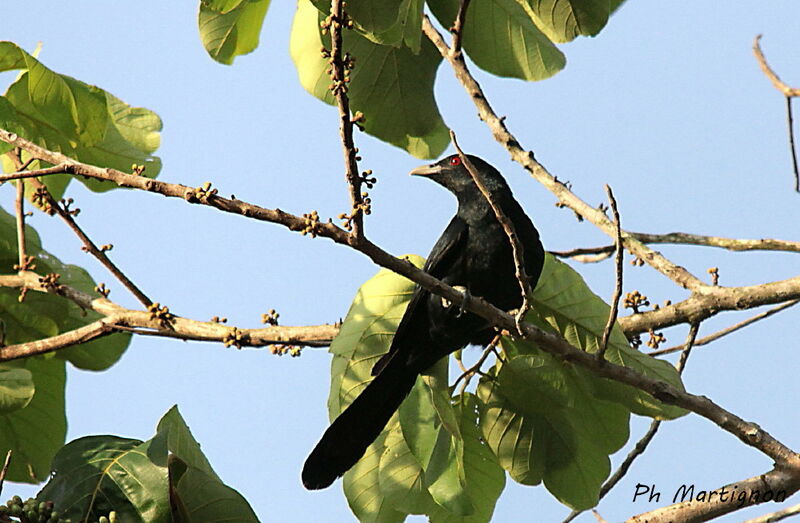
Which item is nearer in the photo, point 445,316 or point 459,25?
point 459,25

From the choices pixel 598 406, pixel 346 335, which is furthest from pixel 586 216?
pixel 346 335

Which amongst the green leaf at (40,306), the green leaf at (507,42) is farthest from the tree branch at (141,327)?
the green leaf at (507,42)

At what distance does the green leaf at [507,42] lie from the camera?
12.2ft

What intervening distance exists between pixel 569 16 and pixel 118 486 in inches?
86.5

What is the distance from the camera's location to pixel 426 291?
351 cm

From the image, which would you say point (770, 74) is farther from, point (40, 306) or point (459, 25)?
point (40, 306)

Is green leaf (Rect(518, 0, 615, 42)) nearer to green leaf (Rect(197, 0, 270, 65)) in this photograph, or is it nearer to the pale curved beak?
green leaf (Rect(197, 0, 270, 65))

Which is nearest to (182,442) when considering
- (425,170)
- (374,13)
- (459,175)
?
(374,13)

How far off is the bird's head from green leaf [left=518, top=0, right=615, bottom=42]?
128 centimetres

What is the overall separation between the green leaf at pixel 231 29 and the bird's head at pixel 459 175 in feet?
4.11

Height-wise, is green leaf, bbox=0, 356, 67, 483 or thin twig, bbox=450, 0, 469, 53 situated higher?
thin twig, bbox=450, 0, 469, 53

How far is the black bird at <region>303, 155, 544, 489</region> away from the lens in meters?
3.55

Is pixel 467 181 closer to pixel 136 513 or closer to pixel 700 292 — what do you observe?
pixel 700 292

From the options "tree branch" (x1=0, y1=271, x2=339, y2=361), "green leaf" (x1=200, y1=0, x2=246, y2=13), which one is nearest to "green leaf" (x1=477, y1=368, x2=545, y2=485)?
"tree branch" (x1=0, y1=271, x2=339, y2=361)
